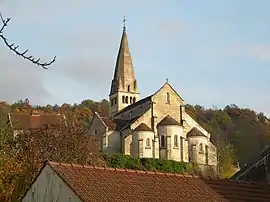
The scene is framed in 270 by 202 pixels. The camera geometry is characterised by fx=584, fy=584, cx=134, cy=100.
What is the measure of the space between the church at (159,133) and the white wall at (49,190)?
5251 cm

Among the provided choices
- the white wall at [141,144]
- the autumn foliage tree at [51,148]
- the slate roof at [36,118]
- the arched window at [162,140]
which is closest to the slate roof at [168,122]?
the arched window at [162,140]

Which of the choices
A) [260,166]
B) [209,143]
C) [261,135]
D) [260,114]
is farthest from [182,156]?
[260,166]

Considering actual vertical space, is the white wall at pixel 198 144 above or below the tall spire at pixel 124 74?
below

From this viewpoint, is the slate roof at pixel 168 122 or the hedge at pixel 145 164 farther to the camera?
the slate roof at pixel 168 122

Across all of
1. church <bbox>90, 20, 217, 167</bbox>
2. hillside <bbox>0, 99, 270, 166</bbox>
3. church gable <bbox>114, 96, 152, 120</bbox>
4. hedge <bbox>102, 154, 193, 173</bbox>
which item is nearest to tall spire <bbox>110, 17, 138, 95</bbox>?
church gable <bbox>114, 96, 152, 120</bbox>

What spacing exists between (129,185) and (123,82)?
73794 millimetres

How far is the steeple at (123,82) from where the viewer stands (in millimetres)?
92062

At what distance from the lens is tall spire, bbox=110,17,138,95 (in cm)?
9225

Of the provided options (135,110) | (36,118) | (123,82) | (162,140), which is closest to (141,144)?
(162,140)

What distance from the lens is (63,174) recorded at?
18.6 metres

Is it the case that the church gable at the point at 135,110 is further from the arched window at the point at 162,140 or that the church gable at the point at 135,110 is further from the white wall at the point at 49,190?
the white wall at the point at 49,190

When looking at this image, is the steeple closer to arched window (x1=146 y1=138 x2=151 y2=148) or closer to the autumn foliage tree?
arched window (x1=146 y1=138 x2=151 y2=148)

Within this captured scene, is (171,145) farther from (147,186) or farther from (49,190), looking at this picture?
(147,186)

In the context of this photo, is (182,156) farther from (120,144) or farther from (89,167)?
(89,167)
